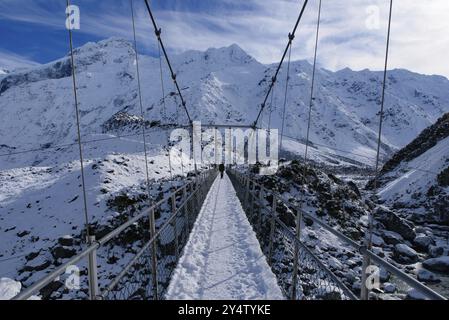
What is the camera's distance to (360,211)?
91.6 ft

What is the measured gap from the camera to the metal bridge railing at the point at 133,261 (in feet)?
9.28

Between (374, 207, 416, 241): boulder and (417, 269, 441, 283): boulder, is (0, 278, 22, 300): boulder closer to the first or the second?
(417, 269, 441, 283): boulder

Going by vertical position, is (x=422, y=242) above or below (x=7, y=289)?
below

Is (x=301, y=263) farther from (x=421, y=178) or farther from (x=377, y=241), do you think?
(x=421, y=178)

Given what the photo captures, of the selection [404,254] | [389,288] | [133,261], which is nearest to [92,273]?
[133,261]

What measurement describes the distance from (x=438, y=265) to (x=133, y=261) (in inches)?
778

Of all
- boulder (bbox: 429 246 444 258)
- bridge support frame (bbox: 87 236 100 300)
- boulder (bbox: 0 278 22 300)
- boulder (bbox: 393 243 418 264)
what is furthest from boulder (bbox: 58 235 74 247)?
Result: boulder (bbox: 429 246 444 258)

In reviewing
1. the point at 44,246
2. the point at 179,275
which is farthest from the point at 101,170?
the point at 179,275

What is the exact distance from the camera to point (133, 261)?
3.84m

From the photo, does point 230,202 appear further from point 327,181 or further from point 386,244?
point 327,181

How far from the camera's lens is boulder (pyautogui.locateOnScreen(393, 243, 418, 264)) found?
66.8 feet

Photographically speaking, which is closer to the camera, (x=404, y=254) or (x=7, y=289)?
(x=7, y=289)

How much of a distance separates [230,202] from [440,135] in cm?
5089

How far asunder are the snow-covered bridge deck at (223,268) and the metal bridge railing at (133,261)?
0.27m
